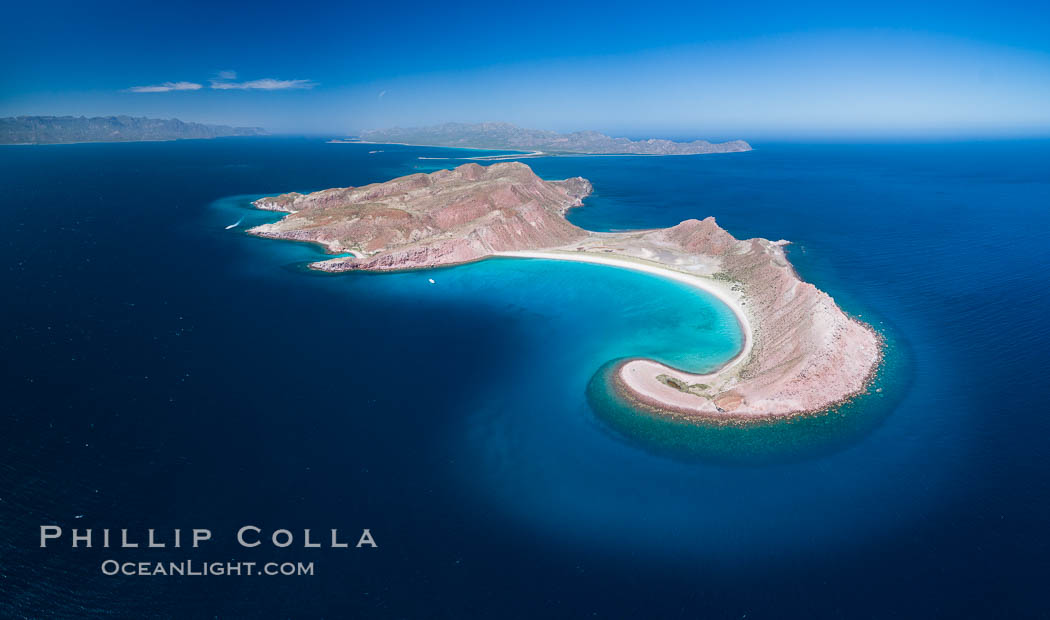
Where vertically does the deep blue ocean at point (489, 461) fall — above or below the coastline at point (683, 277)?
below

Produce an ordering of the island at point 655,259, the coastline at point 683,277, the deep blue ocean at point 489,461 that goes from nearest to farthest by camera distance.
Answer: the deep blue ocean at point 489,461
the island at point 655,259
the coastline at point 683,277

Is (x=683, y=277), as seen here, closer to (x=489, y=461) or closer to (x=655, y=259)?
(x=655, y=259)

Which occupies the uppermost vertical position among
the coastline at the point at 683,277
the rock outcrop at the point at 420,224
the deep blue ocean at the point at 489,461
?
the rock outcrop at the point at 420,224

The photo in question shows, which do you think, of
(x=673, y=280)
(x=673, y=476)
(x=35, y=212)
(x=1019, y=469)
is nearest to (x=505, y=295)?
(x=673, y=280)

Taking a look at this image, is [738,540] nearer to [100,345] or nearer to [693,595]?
[693,595]

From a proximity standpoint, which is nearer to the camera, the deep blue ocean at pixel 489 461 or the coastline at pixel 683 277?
the deep blue ocean at pixel 489 461

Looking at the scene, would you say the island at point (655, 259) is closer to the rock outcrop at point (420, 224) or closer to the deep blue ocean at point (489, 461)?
the rock outcrop at point (420, 224)

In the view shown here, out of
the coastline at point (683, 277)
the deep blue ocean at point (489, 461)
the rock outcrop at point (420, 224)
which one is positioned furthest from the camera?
the rock outcrop at point (420, 224)

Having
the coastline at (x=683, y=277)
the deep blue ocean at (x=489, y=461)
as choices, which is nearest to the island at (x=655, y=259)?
the coastline at (x=683, y=277)
